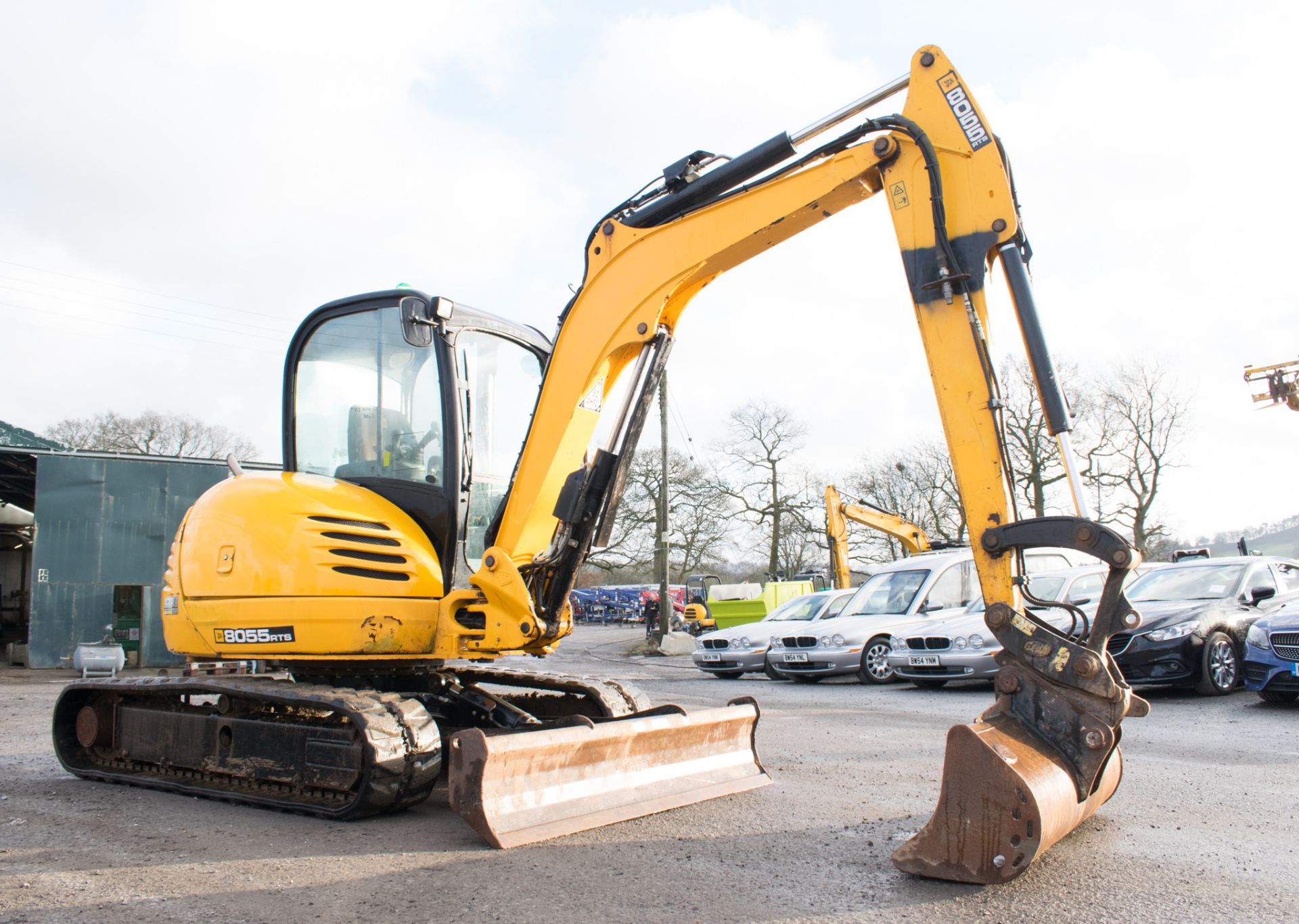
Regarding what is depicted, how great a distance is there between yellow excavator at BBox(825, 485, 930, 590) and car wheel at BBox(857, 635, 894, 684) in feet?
37.7

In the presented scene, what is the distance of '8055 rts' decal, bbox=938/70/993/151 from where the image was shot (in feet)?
15.1

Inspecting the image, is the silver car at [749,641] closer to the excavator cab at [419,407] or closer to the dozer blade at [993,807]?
the excavator cab at [419,407]

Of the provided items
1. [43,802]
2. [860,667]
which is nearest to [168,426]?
[860,667]

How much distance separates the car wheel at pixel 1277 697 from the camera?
33.0 ft

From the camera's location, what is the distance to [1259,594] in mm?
11711

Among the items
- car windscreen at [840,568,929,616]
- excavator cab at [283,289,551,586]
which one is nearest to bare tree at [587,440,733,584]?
car windscreen at [840,568,929,616]

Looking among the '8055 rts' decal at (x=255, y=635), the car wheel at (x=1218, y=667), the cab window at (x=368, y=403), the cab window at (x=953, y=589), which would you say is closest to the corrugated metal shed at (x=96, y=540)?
the cab window at (x=953, y=589)

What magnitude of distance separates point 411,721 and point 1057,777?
10.5ft

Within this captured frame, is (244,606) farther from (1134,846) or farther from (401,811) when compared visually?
(1134,846)

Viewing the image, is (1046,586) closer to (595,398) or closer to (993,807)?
(595,398)

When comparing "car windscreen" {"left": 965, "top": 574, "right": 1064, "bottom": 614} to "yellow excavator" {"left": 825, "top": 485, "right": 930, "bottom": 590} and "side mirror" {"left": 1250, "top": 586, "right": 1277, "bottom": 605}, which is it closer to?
"side mirror" {"left": 1250, "top": 586, "right": 1277, "bottom": 605}

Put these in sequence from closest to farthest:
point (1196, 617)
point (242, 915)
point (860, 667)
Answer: point (242, 915)
point (1196, 617)
point (860, 667)

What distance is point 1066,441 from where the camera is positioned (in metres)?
4.21

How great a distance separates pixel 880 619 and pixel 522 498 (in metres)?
10.3
